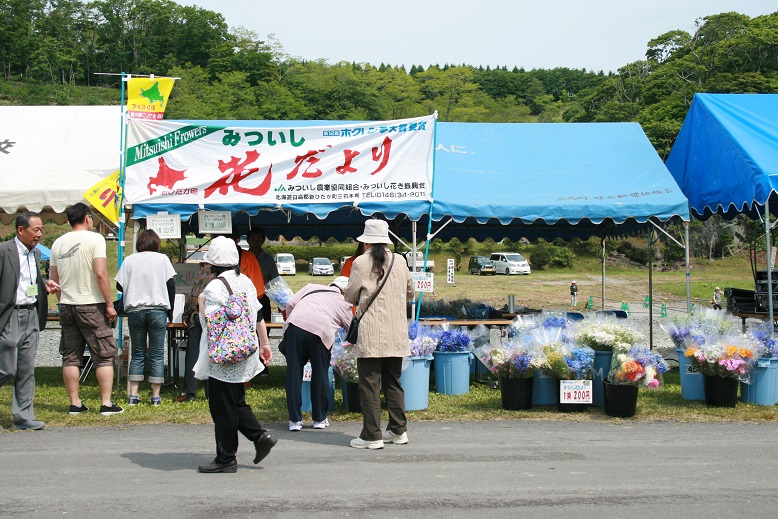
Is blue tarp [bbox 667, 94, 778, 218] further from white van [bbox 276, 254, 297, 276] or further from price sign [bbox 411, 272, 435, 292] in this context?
white van [bbox 276, 254, 297, 276]

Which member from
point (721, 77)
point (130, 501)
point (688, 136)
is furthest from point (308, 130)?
point (721, 77)

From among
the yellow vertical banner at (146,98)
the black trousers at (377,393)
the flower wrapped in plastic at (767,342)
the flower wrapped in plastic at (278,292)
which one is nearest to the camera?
the black trousers at (377,393)

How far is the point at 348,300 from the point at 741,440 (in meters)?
3.68

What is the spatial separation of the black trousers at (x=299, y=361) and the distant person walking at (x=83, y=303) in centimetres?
190

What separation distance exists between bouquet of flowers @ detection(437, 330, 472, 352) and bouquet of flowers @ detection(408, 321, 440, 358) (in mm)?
397

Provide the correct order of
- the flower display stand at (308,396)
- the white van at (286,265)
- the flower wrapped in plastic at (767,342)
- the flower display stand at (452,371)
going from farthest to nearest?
the white van at (286,265) → the flower display stand at (452,371) → the flower wrapped in plastic at (767,342) → the flower display stand at (308,396)

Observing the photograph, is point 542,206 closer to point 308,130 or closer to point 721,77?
point 308,130

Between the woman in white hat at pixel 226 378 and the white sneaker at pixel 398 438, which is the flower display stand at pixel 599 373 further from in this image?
the woman in white hat at pixel 226 378

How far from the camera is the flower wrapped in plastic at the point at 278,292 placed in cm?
917

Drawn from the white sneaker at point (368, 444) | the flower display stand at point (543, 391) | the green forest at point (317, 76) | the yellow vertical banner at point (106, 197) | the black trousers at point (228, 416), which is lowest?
the white sneaker at point (368, 444)

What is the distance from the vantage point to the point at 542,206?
9.27 m

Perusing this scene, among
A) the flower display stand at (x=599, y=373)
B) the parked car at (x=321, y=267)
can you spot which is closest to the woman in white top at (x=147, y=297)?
the flower display stand at (x=599, y=373)

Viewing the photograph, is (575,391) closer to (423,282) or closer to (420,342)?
(420,342)

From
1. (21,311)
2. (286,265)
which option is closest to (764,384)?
(21,311)
